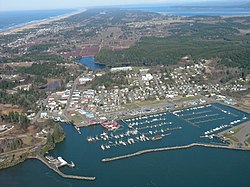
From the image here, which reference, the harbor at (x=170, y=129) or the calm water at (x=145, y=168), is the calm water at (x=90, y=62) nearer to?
the harbor at (x=170, y=129)

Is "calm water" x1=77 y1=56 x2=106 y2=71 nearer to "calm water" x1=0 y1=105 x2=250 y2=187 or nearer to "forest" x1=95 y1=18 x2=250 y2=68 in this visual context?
"forest" x1=95 y1=18 x2=250 y2=68

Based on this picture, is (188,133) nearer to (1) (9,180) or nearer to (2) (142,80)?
(1) (9,180)

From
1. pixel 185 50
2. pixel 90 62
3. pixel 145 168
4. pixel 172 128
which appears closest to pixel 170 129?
pixel 172 128

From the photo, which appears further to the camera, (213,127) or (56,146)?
(213,127)

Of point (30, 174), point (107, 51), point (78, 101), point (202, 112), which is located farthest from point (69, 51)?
point (30, 174)

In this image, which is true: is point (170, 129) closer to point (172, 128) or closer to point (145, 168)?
point (172, 128)

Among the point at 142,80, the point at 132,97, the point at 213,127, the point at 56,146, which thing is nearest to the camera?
the point at 56,146
